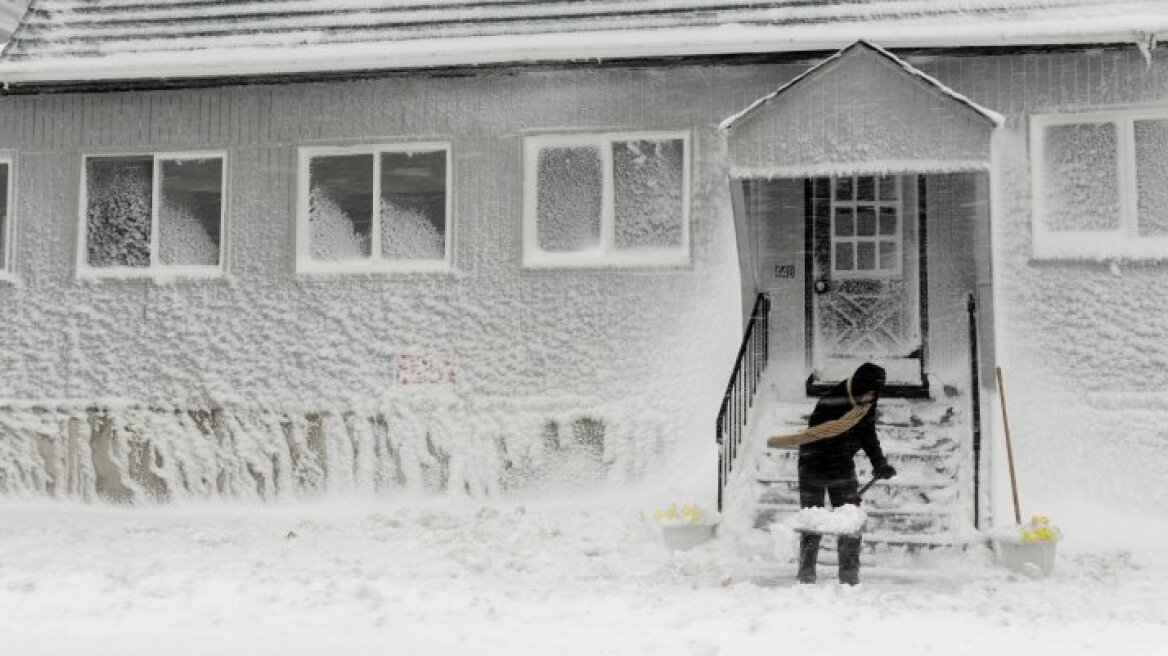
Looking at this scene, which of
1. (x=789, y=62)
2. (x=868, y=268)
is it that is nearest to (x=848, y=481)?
(x=868, y=268)

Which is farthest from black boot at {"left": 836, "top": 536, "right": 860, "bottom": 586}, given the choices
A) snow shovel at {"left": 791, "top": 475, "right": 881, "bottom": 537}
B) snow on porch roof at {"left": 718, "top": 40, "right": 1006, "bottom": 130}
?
snow on porch roof at {"left": 718, "top": 40, "right": 1006, "bottom": 130}

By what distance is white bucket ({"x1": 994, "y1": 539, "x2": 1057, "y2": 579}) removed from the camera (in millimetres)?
9258

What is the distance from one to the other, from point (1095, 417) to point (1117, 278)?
4.08 feet

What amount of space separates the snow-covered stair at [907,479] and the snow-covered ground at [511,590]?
0.93 feet

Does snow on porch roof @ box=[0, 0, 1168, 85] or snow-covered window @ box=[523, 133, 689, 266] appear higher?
snow on porch roof @ box=[0, 0, 1168, 85]

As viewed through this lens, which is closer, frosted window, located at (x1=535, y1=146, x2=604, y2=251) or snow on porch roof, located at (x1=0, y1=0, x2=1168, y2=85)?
snow on porch roof, located at (x1=0, y1=0, x2=1168, y2=85)

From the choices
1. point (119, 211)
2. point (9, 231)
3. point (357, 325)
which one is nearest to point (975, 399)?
point (357, 325)

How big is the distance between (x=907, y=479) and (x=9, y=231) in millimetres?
9374

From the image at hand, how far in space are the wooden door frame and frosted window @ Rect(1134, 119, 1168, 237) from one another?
186 cm

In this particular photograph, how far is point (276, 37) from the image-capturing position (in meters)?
13.3

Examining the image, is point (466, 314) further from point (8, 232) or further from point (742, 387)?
point (8, 232)

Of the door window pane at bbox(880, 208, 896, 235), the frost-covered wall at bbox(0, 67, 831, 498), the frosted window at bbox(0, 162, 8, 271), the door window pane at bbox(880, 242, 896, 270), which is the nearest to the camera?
the door window pane at bbox(880, 242, 896, 270)

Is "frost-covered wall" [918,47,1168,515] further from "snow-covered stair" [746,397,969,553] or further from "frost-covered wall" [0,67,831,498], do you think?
"frost-covered wall" [0,67,831,498]

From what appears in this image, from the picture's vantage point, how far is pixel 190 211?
13.4 m
